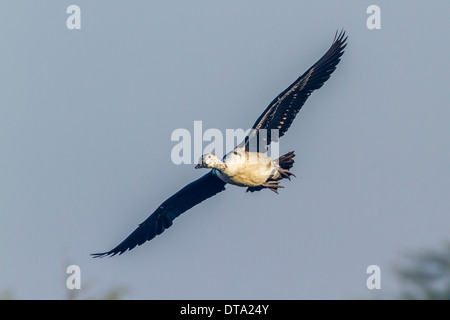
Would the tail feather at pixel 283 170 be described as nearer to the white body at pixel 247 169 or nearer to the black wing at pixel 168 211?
the white body at pixel 247 169

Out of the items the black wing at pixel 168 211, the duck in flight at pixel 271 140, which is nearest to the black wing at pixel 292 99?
the duck in flight at pixel 271 140

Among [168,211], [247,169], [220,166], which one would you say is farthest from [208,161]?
[168,211]

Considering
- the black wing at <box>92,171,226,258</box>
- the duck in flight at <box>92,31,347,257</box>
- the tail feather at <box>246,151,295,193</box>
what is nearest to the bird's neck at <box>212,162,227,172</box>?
the duck in flight at <box>92,31,347,257</box>

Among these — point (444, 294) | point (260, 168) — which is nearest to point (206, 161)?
point (260, 168)

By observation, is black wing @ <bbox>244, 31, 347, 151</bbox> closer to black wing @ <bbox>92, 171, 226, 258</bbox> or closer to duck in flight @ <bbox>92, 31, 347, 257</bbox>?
duck in flight @ <bbox>92, 31, 347, 257</bbox>
